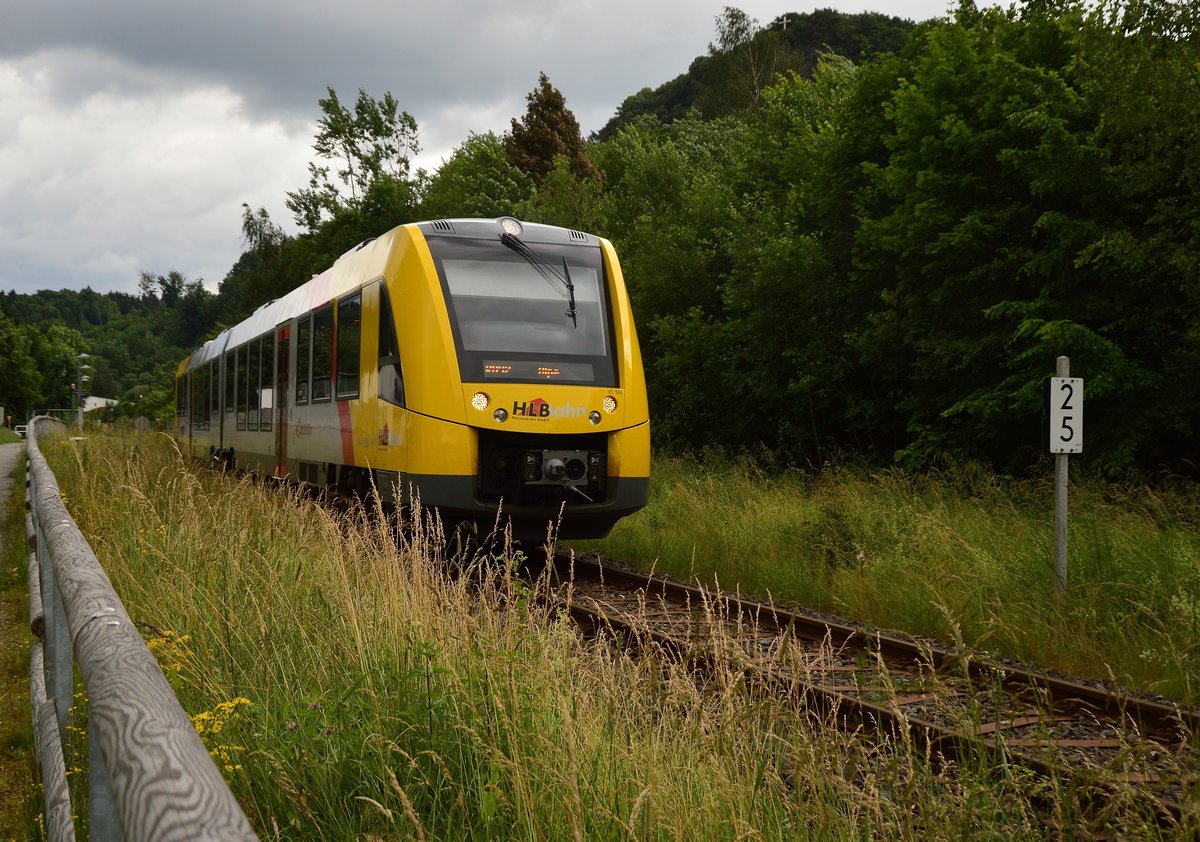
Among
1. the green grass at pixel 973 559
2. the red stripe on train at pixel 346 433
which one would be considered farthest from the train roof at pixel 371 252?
the green grass at pixel 973 559

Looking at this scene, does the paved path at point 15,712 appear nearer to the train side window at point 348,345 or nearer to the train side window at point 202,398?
the train side window at point 348,345

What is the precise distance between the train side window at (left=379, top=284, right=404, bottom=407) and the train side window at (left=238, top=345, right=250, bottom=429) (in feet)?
26.2

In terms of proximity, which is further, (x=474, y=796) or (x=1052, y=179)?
(x=1052, y=179)

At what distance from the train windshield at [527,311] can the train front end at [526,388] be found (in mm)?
12

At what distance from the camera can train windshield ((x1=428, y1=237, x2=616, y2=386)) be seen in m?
9.70

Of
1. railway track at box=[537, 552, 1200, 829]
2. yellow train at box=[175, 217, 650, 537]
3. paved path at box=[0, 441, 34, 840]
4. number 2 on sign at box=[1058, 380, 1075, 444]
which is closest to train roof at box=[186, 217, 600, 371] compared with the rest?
yellow train at box=[175, 217, 650, 537]

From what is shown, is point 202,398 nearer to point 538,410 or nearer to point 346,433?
point 346,433

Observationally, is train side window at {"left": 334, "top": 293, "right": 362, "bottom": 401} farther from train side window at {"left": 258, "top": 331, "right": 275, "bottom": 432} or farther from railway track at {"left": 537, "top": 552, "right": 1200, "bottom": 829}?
train side window at {"left": 258, "top": 331, "right": 275, "bottom": 432}

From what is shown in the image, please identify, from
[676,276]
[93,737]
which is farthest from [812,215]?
[93,737]

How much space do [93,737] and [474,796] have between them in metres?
2.18

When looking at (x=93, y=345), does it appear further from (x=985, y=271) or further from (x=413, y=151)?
(x=985, y=271)

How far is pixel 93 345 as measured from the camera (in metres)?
172

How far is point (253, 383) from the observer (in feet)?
55.3

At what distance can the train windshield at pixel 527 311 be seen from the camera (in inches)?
382
